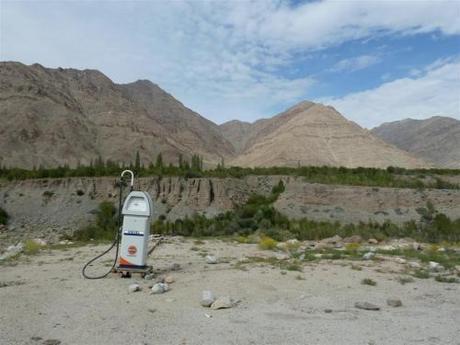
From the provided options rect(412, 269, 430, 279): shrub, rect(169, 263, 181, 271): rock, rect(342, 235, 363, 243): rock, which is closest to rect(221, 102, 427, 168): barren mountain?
rect(342, 235, 363, 243): rock

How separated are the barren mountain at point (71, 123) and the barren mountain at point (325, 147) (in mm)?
21277

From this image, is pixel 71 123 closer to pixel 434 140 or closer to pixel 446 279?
pixel 446 279

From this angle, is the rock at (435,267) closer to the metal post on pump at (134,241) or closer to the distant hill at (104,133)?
the metal post on pump at (134,241)

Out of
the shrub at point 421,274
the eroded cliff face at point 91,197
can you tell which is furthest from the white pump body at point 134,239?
the eroded cliff face at point 91,197

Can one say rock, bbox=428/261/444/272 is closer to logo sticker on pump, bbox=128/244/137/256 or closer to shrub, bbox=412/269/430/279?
shrub, bbox=412/269/430/279


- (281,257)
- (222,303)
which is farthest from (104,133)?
(222,303)

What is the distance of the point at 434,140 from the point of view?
158 metres

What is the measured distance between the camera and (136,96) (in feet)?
586

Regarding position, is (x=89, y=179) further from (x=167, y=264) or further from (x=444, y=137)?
(x=444, y=137)

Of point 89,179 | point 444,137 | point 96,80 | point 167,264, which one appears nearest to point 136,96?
point 96,80

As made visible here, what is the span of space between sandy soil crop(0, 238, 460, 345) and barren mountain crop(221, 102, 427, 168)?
8738 cm

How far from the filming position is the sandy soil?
22.9 ft

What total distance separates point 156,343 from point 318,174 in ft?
139

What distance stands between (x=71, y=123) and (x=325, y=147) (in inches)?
2287
